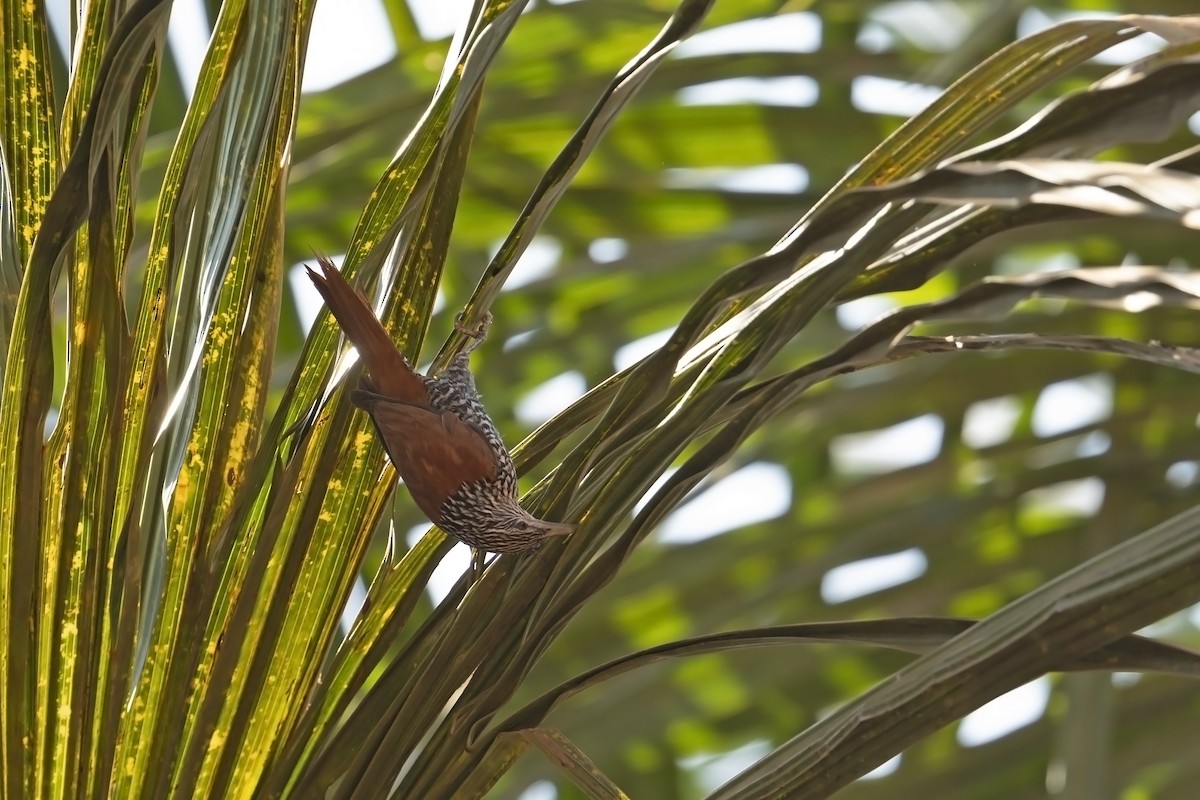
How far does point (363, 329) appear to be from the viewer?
738mm

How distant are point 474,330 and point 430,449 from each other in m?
0.07

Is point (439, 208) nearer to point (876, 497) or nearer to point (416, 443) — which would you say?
point (416, 443)

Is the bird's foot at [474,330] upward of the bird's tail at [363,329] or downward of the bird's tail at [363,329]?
upward

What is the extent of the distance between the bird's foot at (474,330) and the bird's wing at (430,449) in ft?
0.17

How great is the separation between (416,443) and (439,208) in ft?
0.45

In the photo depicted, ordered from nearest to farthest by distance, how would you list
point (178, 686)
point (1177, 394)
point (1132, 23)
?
point (1132, 23), point (178, 686), point (1177, 394)

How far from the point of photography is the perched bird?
73cm

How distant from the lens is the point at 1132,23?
494 millimetres

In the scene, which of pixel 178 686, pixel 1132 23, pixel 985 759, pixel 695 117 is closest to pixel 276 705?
pixel 178 686

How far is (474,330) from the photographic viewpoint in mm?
799

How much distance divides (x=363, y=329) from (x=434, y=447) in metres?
0.10

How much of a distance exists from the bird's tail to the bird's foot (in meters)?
0.04

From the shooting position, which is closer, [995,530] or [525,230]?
[525,230]

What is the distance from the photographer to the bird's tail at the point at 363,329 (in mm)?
729
